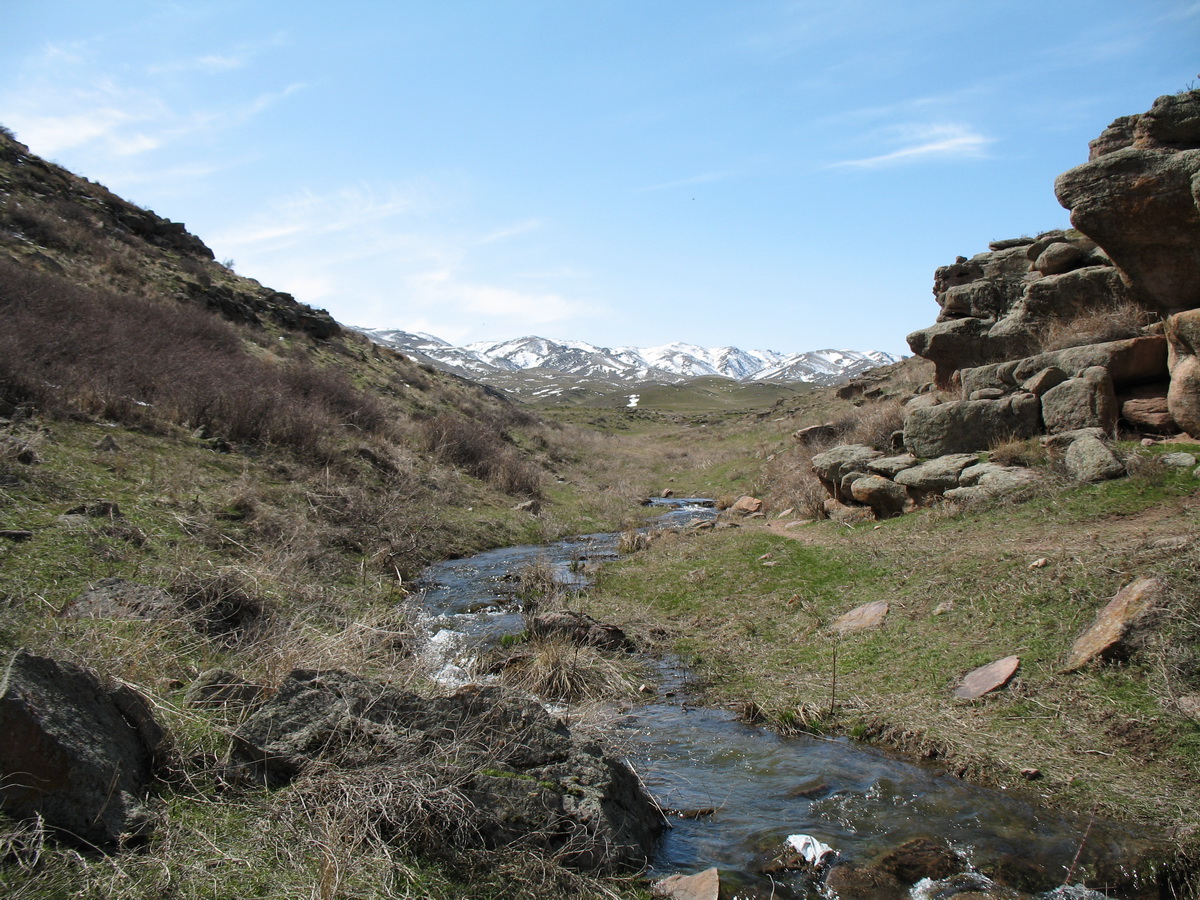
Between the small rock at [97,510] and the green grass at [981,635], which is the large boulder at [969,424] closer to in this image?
the green grass at [981,635]

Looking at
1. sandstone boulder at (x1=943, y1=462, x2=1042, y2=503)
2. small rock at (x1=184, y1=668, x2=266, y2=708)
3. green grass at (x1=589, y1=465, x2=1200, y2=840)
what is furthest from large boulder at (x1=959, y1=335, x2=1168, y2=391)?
small rock at (x1=184, y1=668, x2=266, y2=708)

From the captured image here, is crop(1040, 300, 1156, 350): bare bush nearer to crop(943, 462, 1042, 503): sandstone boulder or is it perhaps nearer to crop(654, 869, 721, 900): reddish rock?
crop(943, 462, 1042, 503): sandstone boulder

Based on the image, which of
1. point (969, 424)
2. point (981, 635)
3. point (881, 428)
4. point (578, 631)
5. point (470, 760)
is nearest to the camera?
point (470, 760)

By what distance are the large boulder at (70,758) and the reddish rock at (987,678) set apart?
665 cm

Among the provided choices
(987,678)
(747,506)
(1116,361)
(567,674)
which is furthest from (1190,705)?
(747,506)

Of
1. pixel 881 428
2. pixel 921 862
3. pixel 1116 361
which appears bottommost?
pixel 921 862

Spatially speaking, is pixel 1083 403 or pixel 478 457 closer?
pixel 1083 403

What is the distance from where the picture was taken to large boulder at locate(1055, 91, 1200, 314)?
35.8 ft

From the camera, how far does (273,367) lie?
2164 cm

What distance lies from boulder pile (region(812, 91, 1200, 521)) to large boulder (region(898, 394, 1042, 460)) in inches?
0.8

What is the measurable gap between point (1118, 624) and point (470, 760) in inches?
232

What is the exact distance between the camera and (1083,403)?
1178 centimetres

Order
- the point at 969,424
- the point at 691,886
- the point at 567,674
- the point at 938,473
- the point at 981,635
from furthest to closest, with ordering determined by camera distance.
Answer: the point at 969,424
the point at 938,473
the point at 567,674
the point at 981,635
the point at 691,886

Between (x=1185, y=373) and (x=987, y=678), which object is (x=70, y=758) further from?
(x=1185, y=373)
